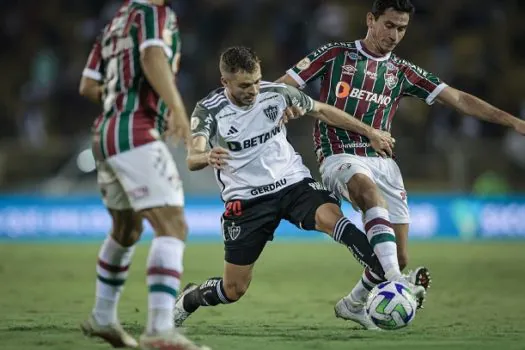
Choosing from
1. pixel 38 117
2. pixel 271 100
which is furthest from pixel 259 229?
pixel 38 117

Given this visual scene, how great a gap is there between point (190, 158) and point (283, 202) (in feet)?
3.43

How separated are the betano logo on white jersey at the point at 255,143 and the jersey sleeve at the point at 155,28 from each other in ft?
5.82

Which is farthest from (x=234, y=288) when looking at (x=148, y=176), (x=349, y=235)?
(x=148, y=176)

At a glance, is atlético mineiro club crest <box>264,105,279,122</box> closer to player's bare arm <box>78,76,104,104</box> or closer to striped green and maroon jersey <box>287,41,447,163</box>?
striped green and maroon jersey <box>287,41,447,163</box>

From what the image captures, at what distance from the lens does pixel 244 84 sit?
732 cm

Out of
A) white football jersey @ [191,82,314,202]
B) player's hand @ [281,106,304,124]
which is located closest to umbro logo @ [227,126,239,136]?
white football jersey @ [191,82,314,202]

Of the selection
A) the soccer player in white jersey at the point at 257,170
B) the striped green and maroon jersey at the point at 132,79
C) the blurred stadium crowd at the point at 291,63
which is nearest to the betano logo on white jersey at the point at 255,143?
the soccer player in white jersey at the point at 257,170

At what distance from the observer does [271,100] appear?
774 centimetres

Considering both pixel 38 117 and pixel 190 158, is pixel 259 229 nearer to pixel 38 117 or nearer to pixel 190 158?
pixel 190 158

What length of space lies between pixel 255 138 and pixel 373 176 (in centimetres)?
107

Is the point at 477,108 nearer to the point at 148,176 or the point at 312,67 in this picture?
the point at 312,67

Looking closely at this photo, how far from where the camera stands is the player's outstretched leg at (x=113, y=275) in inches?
253

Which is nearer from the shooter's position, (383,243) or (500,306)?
(383,243)

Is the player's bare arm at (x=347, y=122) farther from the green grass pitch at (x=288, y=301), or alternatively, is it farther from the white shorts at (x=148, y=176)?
the white shorts at (x=148, y=176)
